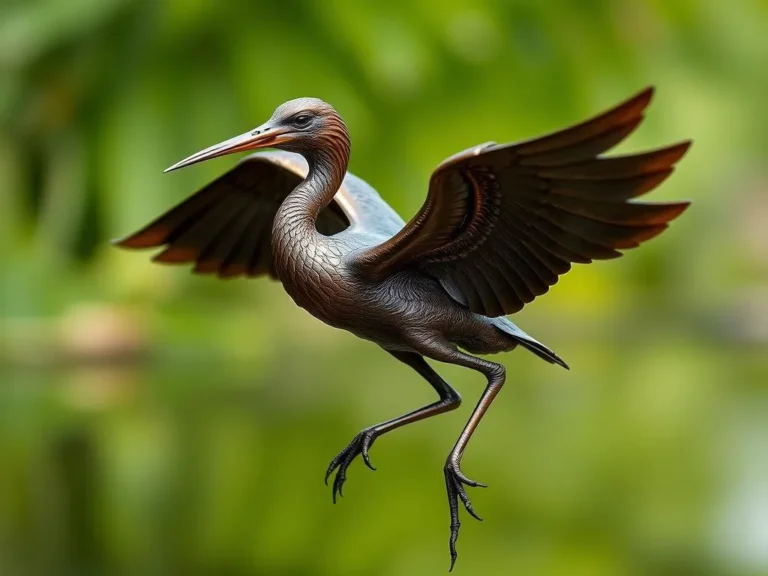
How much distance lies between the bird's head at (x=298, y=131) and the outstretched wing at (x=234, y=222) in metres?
0.11

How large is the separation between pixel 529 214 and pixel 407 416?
14 centimetres

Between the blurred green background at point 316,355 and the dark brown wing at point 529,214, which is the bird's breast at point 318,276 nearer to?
the dark brown wing at point 529,214

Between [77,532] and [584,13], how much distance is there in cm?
248

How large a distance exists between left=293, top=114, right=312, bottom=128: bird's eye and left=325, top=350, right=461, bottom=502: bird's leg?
0.48 ft

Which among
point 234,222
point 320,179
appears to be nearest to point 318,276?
point 320,179

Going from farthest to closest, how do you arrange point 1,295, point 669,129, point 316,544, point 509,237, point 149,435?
point 669,129 < point 1,295 < point 149,435 < point 316,544 < point 509,237

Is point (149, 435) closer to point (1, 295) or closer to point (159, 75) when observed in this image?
point (1, 295)

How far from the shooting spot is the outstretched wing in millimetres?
708

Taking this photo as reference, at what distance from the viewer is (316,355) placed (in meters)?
4.58

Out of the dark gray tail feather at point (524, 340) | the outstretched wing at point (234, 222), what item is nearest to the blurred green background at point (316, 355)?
the outstretched wing at point (234, 222)

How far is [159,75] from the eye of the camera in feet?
10.4

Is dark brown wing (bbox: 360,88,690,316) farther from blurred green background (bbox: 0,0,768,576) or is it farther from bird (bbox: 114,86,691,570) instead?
blurred green background (bbox: 0,0,768,576)

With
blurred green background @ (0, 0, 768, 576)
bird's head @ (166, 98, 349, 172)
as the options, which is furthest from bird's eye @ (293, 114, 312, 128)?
blurred green background @ (0, 0, 768, 576)

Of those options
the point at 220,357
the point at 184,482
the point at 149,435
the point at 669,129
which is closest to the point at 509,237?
the point at 184,482
